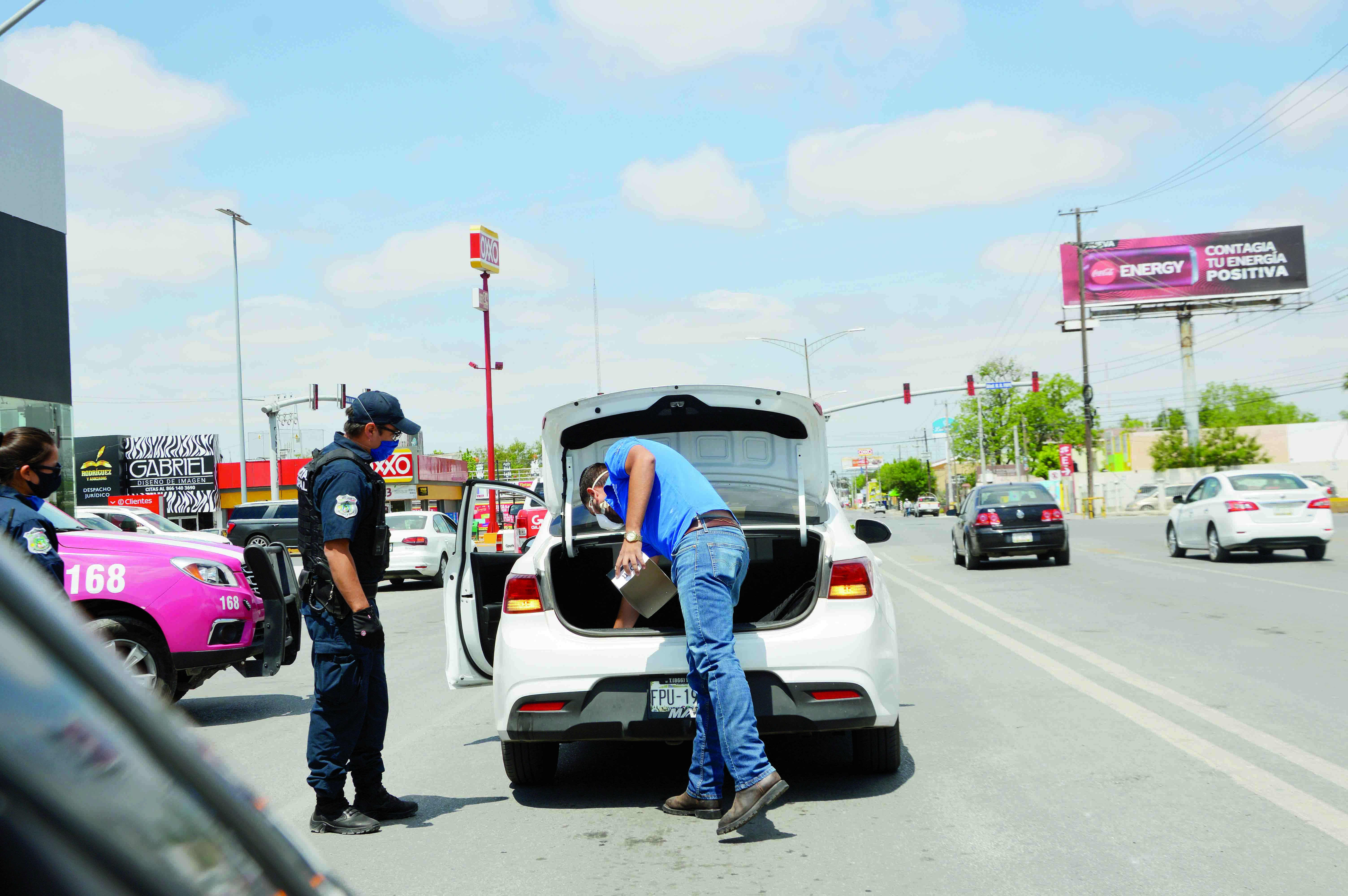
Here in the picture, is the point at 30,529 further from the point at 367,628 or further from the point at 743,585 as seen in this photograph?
the point at 743,585

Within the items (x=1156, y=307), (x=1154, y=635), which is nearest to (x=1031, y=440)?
(x=1156, y=307)

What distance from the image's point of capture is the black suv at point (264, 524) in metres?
36.2

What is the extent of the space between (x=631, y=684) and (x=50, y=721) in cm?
Answer: 459

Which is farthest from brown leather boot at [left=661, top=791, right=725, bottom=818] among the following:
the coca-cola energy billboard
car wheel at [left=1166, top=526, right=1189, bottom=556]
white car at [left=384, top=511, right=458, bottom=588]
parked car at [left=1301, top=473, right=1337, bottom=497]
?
the coca-cola energy billboard

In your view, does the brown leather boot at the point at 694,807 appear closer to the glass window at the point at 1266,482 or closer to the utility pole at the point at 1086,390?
the glass window at the point at 1266,482

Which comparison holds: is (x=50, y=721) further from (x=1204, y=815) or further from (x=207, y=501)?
(x=207, y=501)

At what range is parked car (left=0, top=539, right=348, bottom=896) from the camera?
67 centimetres

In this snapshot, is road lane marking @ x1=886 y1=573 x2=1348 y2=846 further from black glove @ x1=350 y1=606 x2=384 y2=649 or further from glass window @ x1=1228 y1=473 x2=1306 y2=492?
glass window @ x1=1228 y1=473 x2=1306 y2=492

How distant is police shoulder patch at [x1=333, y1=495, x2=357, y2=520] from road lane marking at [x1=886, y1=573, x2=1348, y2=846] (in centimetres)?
402

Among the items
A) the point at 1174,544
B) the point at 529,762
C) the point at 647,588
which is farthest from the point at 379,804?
the point at 1174,544

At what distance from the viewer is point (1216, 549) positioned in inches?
766

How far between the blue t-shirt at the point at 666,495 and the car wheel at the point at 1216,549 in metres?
16.5

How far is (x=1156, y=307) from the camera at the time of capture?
74312mm

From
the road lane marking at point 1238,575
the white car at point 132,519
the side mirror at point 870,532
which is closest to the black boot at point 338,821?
the side mirror at point 870,532
